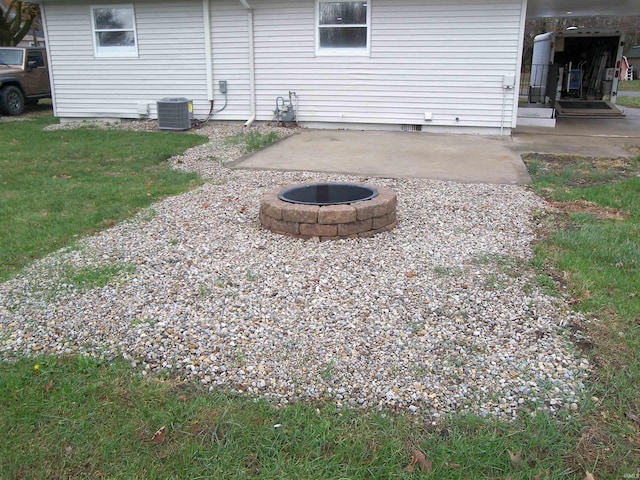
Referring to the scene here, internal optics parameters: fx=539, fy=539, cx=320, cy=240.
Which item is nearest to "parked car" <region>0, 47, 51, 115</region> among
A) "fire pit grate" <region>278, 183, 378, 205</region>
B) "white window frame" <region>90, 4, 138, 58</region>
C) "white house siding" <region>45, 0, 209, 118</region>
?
"white house siding" <region>45, 0, 209, 118</region>

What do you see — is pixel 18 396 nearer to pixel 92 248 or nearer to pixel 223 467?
pixel 223 467

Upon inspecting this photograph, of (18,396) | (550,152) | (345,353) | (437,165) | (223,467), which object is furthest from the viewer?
(550,152)

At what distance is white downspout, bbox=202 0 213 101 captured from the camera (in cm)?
1105

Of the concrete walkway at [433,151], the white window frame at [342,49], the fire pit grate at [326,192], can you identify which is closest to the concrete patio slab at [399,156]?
the concrete walkway at [433,151]

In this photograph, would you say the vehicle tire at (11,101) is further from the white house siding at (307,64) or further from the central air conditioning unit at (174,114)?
the central air conditioning unit at (174,114)

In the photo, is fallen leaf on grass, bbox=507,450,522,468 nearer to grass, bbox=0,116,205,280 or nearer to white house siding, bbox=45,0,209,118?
grass, bbox=0,116,205,280

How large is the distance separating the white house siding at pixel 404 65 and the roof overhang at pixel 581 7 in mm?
2511

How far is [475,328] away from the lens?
3.18 metres

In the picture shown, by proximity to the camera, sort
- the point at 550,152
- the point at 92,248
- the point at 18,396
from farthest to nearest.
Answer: the point at 550,152 < the point at 92,248 < the point at 18,396

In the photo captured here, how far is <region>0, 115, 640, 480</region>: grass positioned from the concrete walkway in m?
4.65

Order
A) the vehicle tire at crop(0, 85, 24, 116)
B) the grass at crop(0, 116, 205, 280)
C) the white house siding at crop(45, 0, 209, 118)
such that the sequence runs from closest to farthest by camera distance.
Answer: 1. the grass at crop(0, 116, 205, 280)
2. the white house siding at crop(45, 0, 209, 118)
3. the vehicle tire at crop(0, 85, 24, 116)

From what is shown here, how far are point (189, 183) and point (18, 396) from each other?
4481 millimetres

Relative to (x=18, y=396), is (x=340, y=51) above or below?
above

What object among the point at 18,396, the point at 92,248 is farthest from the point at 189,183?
the point at 18,396
